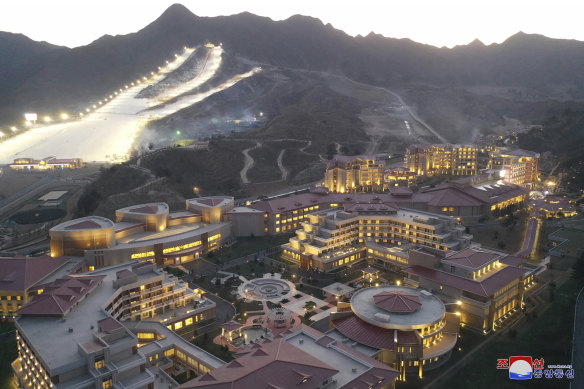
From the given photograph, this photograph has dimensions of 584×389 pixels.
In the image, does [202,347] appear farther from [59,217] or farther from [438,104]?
[438,104]

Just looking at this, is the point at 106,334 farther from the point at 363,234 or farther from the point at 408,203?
the point at 408,203

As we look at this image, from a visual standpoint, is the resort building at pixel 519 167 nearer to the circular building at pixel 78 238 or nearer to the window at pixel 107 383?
the circular building at pixel 78 238

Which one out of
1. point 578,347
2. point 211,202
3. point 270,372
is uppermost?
point 211,202

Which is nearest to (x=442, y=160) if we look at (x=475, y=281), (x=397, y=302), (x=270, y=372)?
(x=475, y=281)

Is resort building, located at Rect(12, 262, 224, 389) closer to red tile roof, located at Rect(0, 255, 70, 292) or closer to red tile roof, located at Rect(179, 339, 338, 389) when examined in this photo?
red tile roof, located at Rect(179, 339, 338, 389)

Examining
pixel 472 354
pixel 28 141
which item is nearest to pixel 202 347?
pixel 472 354

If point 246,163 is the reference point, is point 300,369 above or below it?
below

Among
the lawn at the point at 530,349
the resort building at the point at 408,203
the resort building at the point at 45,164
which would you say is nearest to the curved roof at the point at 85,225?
the resort building at the point at 408,203
